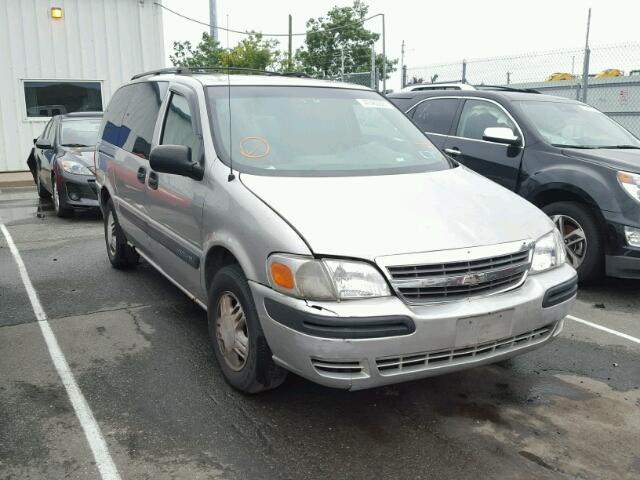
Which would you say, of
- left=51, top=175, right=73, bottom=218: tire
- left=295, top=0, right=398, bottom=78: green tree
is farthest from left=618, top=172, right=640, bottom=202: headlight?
left=295, top=0, right=398, bottom=78: green tree

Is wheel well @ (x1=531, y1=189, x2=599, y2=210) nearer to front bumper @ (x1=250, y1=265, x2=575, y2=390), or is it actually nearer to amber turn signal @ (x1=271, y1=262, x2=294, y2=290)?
front bumper @ (x1=250, y1=265, x2=575, y2=390)

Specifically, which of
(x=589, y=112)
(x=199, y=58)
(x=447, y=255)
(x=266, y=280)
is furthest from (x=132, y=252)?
(x=199, y=58)

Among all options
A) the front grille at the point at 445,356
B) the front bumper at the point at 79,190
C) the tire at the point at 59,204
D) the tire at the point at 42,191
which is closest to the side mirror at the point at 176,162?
the front grille at the point at 445,356

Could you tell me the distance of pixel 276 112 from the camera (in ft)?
13.2

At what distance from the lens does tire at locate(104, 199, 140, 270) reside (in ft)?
19.3

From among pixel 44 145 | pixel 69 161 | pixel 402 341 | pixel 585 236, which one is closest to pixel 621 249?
pixel 585 236

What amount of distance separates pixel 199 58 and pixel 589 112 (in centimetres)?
3210

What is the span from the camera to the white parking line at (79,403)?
2.79 m

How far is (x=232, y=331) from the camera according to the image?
341cm

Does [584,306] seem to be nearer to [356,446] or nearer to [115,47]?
[356,446]

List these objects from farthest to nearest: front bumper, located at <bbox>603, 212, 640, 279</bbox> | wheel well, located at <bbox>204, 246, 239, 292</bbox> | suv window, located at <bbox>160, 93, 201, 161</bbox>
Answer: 1. front bumper, located at <bbox>603, 212, 640, 279</bbox>
2. suv window, located at <bbox>160, 93, 201, 161</bbox>
3. wheel well, located at <bbox>204, 246, 239, 292</bbox>

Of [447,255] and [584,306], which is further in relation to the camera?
[584,306]

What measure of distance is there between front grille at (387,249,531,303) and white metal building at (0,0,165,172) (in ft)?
47.4

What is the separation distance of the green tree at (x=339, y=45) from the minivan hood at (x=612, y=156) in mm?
32254
